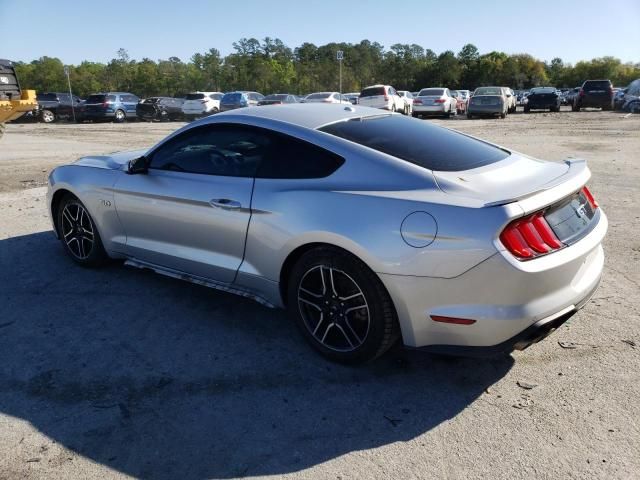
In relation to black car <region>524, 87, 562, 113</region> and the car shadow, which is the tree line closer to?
black car <region>524, 87, 562, 113</region>

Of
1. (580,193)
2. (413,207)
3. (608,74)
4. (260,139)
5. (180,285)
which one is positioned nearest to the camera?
(413,207)

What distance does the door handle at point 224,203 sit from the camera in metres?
3.46

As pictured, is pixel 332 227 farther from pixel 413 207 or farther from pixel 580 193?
pixel 580 193

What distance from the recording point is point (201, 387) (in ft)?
9.89

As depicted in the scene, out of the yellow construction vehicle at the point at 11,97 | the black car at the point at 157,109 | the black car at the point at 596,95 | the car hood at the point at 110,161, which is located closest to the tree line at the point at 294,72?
the black car at the point at 157,109

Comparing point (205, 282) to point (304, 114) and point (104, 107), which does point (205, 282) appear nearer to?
point (304, 114)

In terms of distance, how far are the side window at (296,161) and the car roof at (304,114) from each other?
172 millimetres

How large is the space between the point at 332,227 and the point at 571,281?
134 centimetres

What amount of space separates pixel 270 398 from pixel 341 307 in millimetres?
667

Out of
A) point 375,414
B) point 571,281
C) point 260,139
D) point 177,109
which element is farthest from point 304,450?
point 177,109

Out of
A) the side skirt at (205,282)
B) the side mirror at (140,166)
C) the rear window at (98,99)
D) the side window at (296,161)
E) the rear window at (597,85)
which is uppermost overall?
the rear window at (597,85)

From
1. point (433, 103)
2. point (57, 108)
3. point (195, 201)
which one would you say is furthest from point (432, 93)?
point (195, 201)

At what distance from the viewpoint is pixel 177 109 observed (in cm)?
3155

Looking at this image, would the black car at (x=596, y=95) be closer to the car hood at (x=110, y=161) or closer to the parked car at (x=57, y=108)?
the parked car at (x=57, y=108)
